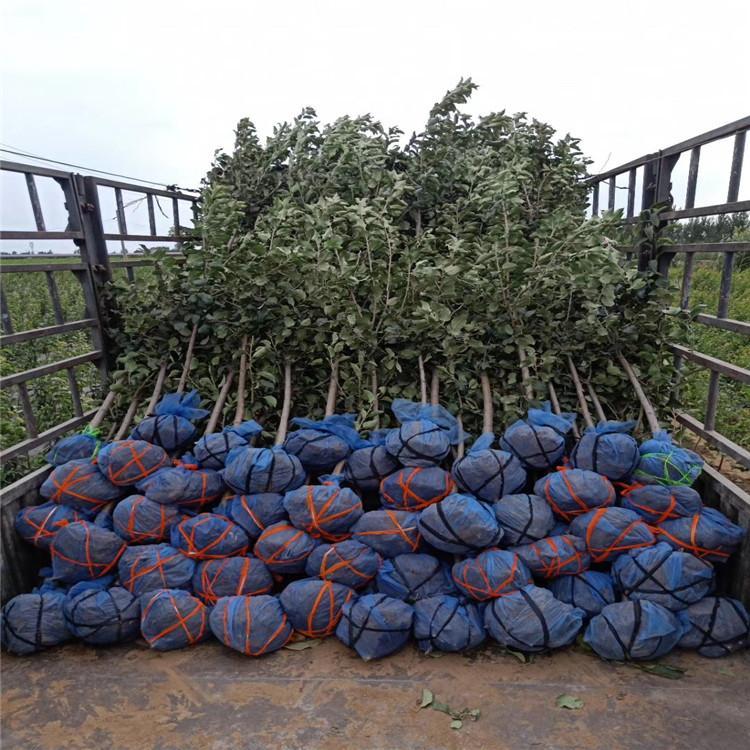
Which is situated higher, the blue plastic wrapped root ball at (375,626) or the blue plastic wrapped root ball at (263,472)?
the blue plastic wrapped root ball at (263,472)

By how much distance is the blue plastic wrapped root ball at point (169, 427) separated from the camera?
3256 mm

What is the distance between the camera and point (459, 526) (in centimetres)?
263

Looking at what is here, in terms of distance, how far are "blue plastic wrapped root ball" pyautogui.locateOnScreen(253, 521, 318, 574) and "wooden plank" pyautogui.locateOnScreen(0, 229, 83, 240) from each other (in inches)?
80.7

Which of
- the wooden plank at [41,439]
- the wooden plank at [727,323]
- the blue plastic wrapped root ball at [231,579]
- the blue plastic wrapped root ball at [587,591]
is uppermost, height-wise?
the wooden plank at [727,323]

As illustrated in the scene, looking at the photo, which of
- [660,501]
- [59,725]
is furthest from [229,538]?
[660,501]

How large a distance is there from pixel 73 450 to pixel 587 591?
2791 mm

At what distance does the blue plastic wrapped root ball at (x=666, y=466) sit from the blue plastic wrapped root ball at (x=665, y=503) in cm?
5

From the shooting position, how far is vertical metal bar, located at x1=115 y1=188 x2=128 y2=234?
411cm

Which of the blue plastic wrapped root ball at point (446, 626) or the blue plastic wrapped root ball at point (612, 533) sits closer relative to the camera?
the blue plastic wrapped root ball at point (446, 626)

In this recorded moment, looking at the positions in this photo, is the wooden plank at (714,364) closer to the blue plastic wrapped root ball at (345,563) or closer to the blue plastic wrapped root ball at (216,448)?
the blue plastic wrapped root ball at (345,563)

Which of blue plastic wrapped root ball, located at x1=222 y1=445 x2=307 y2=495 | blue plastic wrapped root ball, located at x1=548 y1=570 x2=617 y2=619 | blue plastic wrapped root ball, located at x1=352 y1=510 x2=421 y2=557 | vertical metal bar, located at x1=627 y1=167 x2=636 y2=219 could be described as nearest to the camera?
blue plastic wrapped root ball, located at x1=548 y1=570 x2=617 y2=619

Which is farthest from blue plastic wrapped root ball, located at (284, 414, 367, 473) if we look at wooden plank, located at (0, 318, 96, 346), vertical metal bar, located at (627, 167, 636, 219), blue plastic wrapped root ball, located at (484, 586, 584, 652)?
vertical metal bar, located at (627, 167, 636, 219)

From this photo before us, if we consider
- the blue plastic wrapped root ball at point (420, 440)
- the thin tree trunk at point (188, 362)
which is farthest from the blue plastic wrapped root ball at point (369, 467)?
the thin tree trunk at point (188, 362)

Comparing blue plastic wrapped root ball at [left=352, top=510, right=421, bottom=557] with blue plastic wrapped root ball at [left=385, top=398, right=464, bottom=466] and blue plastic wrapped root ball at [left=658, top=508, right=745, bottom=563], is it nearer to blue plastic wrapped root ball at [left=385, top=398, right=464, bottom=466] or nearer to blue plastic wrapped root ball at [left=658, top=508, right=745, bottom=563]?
blue plastic wrapped root ball at [left=385, top=398, right=464, bottom=466]
